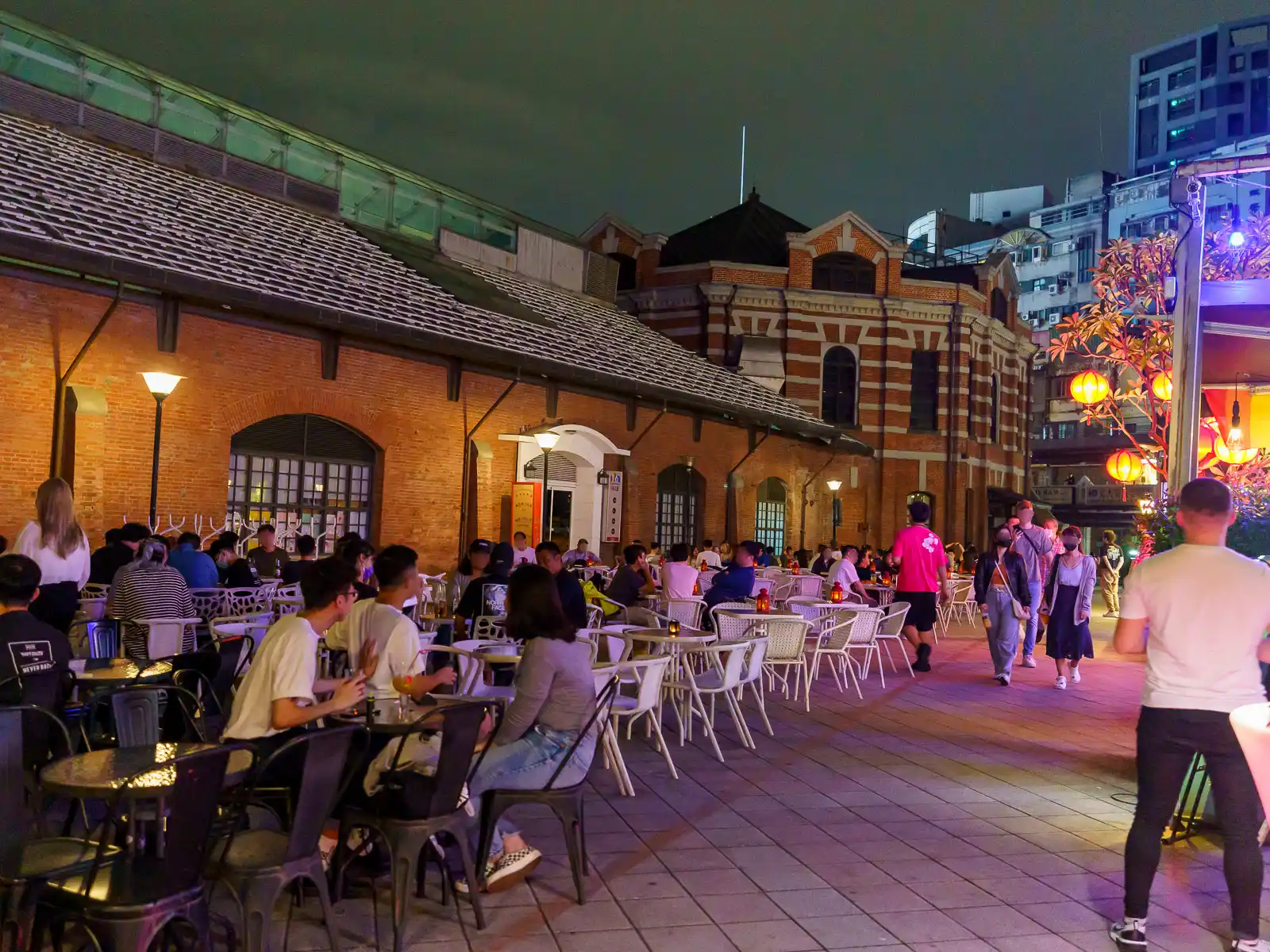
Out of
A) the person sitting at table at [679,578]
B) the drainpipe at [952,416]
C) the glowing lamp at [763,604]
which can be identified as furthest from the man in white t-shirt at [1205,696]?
the drainpipe at [952,416]

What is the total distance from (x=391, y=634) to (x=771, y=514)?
20.6 metres

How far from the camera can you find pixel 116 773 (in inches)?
135

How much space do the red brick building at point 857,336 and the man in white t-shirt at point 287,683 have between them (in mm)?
23607

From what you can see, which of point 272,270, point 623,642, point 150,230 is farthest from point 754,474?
point 623,642

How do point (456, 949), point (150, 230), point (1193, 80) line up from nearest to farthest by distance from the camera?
point (456, 949) < point (150, 230) < point (1193, 80)

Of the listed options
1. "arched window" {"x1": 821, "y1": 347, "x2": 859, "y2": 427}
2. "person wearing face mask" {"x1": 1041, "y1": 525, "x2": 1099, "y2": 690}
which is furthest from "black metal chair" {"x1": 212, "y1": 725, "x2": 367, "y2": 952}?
"arched window" {"x1": 821, "y1": 347, "x2": 859, "y2": 427}

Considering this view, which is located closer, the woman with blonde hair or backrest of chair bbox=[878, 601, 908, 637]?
the woman with blonde hair

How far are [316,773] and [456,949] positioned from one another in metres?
0.97

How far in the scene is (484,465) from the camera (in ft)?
53.8

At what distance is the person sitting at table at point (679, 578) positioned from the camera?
11156mm

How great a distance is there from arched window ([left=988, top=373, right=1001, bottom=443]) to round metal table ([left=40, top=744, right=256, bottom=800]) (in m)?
31.3

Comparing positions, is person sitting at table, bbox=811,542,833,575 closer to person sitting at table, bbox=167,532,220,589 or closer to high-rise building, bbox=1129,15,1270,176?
person sitting at table, bbox=167,532,220,589

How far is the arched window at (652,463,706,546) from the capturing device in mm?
21156

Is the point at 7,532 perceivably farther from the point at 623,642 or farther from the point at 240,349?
the point at 623,642
